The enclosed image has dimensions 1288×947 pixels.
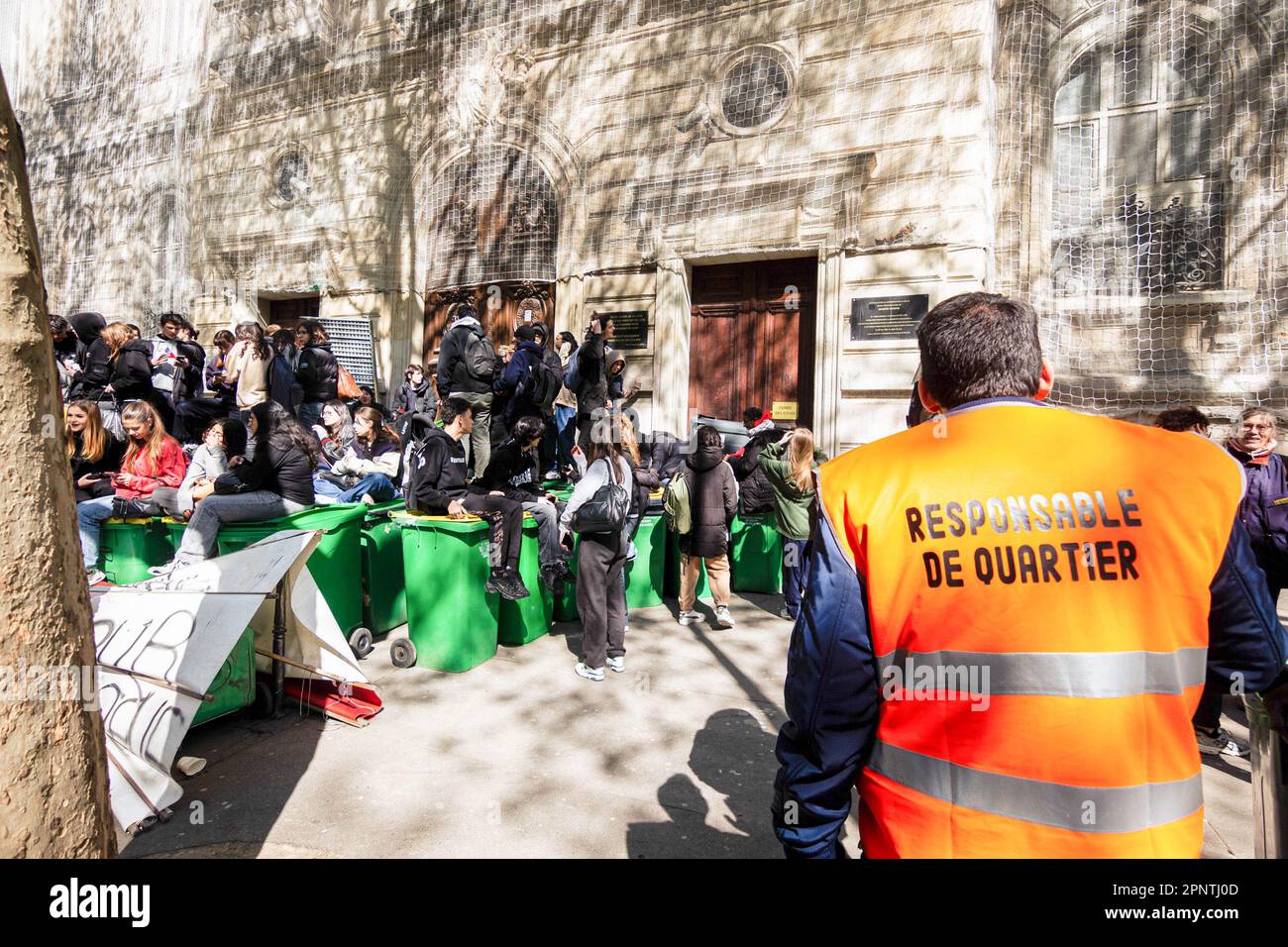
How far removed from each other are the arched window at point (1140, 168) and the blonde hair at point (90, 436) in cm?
1114

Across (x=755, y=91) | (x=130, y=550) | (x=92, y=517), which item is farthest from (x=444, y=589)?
(x=755, y=91)

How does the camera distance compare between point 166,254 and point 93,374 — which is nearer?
point 93,374

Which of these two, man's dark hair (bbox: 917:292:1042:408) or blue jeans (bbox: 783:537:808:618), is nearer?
man's dark hair (bbox: 917:292:1042:408)

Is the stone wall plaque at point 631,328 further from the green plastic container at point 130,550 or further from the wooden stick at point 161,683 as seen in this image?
the wooden stick at point 161,683

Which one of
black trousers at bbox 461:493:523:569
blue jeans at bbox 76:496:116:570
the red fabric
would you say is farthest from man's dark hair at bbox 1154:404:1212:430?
blue jeans at bbox 76:496:116:570

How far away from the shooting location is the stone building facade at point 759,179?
8664 mm

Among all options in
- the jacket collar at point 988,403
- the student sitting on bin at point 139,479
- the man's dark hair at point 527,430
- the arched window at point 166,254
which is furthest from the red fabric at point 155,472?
the arched window at point 166,254

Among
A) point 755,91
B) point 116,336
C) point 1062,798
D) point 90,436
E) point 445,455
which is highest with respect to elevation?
point 755,91

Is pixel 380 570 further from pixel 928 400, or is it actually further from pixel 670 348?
pixel 670 348

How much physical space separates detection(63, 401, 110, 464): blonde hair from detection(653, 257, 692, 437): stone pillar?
654cm

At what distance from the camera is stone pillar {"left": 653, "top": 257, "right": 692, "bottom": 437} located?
1006 centimetres

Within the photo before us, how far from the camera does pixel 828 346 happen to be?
9281mm

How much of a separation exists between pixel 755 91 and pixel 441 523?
801 cm

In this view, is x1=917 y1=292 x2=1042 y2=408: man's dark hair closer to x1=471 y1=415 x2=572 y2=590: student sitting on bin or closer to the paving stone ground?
the paving stone ground
